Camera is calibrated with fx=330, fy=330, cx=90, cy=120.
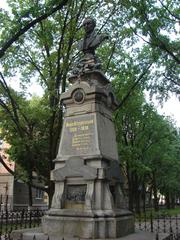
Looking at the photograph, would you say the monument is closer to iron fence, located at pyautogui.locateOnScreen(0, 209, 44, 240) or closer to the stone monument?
the stone monument

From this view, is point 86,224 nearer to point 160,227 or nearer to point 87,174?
point 87,174

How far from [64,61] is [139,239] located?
35.9 feet

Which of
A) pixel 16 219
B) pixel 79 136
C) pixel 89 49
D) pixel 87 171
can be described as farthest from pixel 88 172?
pixel 16 219

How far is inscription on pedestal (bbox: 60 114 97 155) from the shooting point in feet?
32.8

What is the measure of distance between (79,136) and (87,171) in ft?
4.24

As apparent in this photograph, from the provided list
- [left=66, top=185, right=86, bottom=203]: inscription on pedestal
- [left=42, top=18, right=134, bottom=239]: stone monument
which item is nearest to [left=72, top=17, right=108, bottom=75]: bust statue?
[left=42, top=18, right=134, bottom=239]: stone monument

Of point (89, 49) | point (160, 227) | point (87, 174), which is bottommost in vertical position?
point (160, 227)

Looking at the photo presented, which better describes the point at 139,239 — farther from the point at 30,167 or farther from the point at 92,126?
the point at 30,167

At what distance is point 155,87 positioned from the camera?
18.5 m

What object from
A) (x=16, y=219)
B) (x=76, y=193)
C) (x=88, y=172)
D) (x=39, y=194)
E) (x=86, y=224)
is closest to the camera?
(x=86, y=224)

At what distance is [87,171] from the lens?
945 cm

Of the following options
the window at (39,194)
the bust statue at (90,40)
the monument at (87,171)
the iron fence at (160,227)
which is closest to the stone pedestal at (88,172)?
the monument at (87,171)

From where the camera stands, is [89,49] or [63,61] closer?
[89,49]

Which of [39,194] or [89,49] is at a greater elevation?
[89,49]
